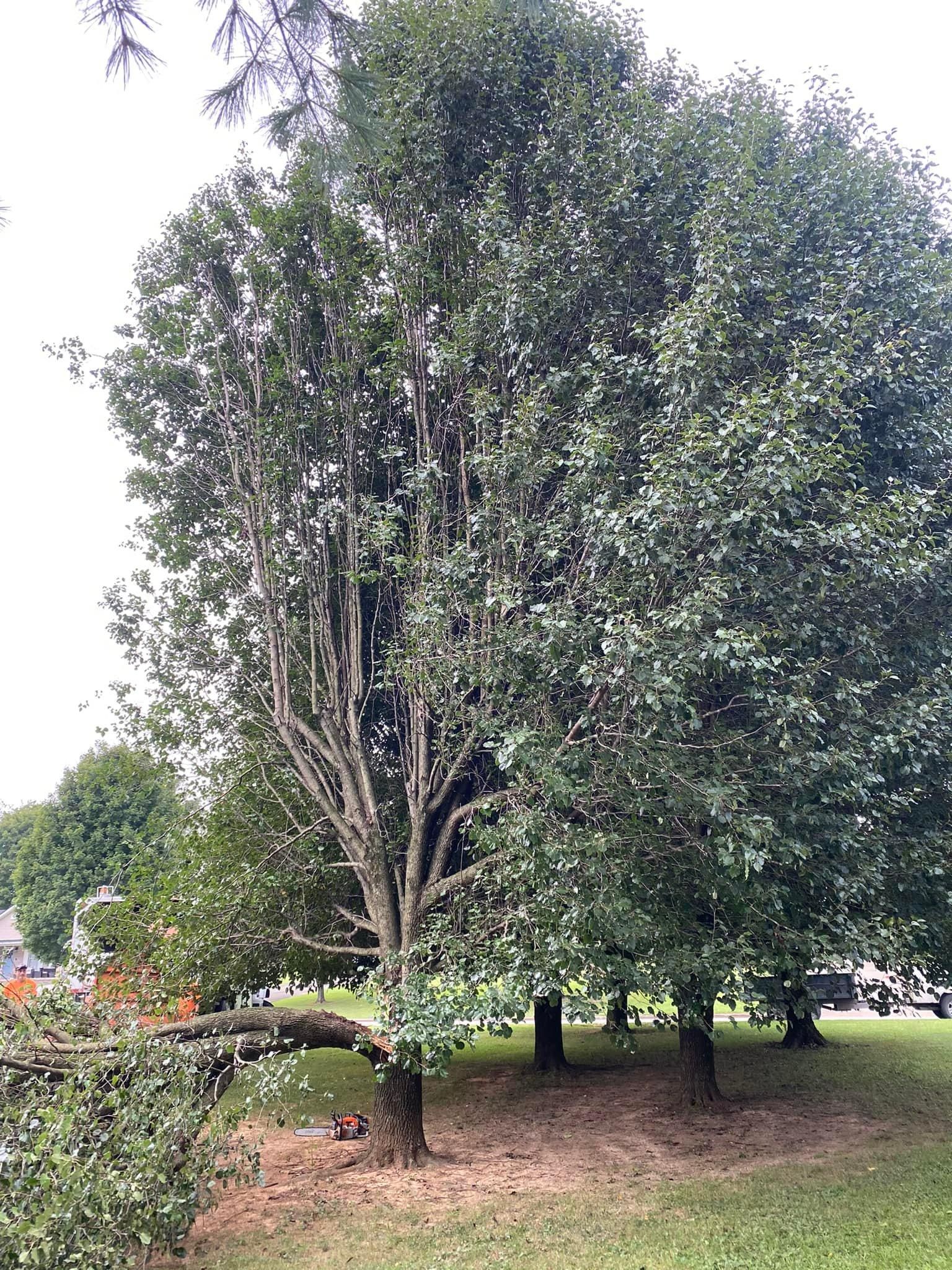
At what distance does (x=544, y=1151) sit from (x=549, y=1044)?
443cm

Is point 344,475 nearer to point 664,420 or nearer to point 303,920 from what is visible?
point 664,420

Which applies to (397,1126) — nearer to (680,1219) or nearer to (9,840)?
(680,1219)

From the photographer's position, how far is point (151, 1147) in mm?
5156

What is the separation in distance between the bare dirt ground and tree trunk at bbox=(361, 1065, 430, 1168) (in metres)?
0.20

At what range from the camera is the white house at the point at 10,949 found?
46219 mm

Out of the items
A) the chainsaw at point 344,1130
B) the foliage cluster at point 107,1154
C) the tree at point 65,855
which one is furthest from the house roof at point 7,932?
the foliage cluster at point 107,1154

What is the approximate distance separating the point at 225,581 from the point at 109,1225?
717 cm

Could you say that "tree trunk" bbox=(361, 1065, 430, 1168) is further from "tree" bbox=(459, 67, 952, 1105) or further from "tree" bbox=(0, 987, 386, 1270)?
"tree" bbox=(459, 67, 952, 1105)

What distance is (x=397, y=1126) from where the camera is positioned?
321 inches

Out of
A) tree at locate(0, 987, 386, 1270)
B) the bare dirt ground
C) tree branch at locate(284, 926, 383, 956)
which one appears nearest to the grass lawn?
the bare dirt ground

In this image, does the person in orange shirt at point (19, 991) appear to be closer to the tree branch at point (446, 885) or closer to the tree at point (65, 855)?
the tree branch at point (446, 885)

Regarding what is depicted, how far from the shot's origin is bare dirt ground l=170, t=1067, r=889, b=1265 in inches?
288

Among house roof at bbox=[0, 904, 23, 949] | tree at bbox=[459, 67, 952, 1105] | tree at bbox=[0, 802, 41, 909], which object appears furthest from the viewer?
tree at bbox=[0, 802, 41, 909]

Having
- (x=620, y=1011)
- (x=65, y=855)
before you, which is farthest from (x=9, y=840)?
(x=620, y=1011)
